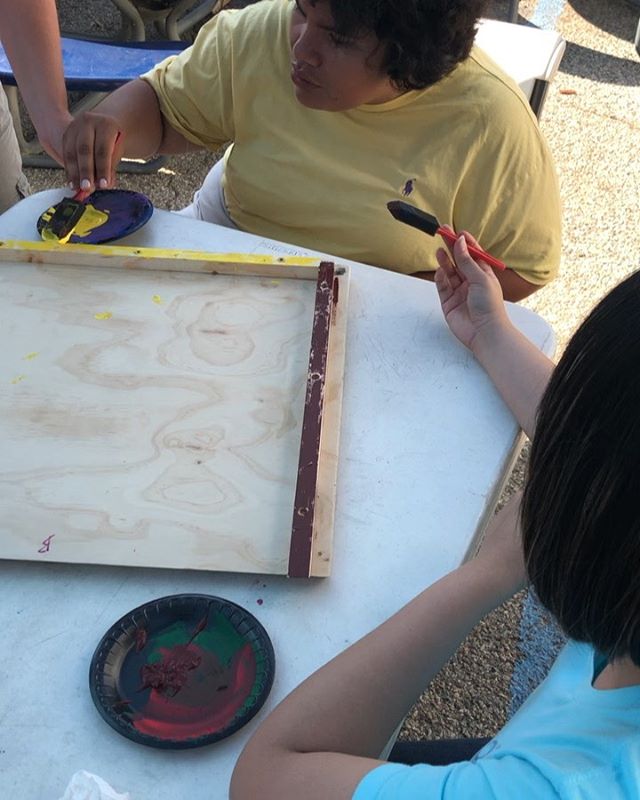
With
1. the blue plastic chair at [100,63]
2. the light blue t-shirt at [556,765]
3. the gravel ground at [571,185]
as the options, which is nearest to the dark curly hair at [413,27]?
the light blue t-shirt at [556,765]

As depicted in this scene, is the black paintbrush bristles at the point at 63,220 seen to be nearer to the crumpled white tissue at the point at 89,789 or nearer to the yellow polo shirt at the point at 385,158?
the yellow polo shirt at the point at 385,158

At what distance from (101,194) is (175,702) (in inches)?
32.6

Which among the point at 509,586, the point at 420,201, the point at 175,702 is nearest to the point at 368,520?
the point at 509,586

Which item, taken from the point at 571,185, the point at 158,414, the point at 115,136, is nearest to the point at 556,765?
the point at 158,414

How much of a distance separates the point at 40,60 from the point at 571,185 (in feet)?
6.41

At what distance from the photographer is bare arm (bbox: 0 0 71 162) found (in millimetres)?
1400

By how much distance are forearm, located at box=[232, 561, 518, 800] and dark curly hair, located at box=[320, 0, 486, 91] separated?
0.71 metres

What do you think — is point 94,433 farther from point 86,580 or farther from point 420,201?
point 420,201

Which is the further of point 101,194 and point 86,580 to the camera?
point 101,194

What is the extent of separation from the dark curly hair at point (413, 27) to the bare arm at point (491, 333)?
0.27 m

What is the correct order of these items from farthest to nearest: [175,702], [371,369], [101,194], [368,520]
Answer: [101,194], [371,369], [368,520], [175,702]

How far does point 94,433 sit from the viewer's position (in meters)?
0.87

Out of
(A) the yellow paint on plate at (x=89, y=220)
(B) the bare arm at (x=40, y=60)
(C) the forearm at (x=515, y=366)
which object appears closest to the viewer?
(C) the forearm at (x=515, y=366)

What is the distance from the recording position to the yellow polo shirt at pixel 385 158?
123 cm
